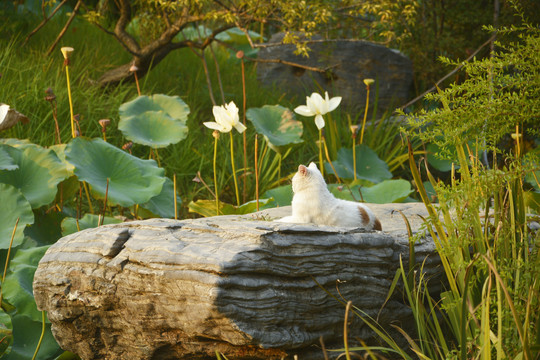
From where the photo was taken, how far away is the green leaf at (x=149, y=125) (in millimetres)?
3803

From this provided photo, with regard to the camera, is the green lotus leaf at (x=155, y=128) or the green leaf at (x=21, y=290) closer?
the green leaf at (x=21, y=290)

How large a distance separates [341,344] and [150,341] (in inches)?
29.4

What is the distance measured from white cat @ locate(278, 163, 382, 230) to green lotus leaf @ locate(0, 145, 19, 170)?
60.9 inches

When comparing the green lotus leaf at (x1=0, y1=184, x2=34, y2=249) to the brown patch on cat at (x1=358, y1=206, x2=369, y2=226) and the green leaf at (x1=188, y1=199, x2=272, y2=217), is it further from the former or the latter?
the brown patch on cat at (x1=358, y1=206, x2=369, y2=226)

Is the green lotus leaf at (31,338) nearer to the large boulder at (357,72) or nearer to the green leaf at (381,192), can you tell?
the green leaf at (381,192)

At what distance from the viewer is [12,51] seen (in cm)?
519

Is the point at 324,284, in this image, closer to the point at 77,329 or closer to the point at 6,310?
the point at 77,329

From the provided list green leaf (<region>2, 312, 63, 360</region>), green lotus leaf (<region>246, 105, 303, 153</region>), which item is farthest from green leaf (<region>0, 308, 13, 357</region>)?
green lotus leaf (<region>246, 105, 303, 153</region>)

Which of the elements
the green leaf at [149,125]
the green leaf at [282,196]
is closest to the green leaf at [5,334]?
the green leaf at [149,125]

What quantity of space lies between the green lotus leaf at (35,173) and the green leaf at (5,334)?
0.82 m

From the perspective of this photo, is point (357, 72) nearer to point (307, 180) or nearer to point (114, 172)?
point (114, 172)

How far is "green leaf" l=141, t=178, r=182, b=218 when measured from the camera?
3544mm

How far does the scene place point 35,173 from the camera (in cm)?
324

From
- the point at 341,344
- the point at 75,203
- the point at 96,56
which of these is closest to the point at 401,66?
the point at 96,56
